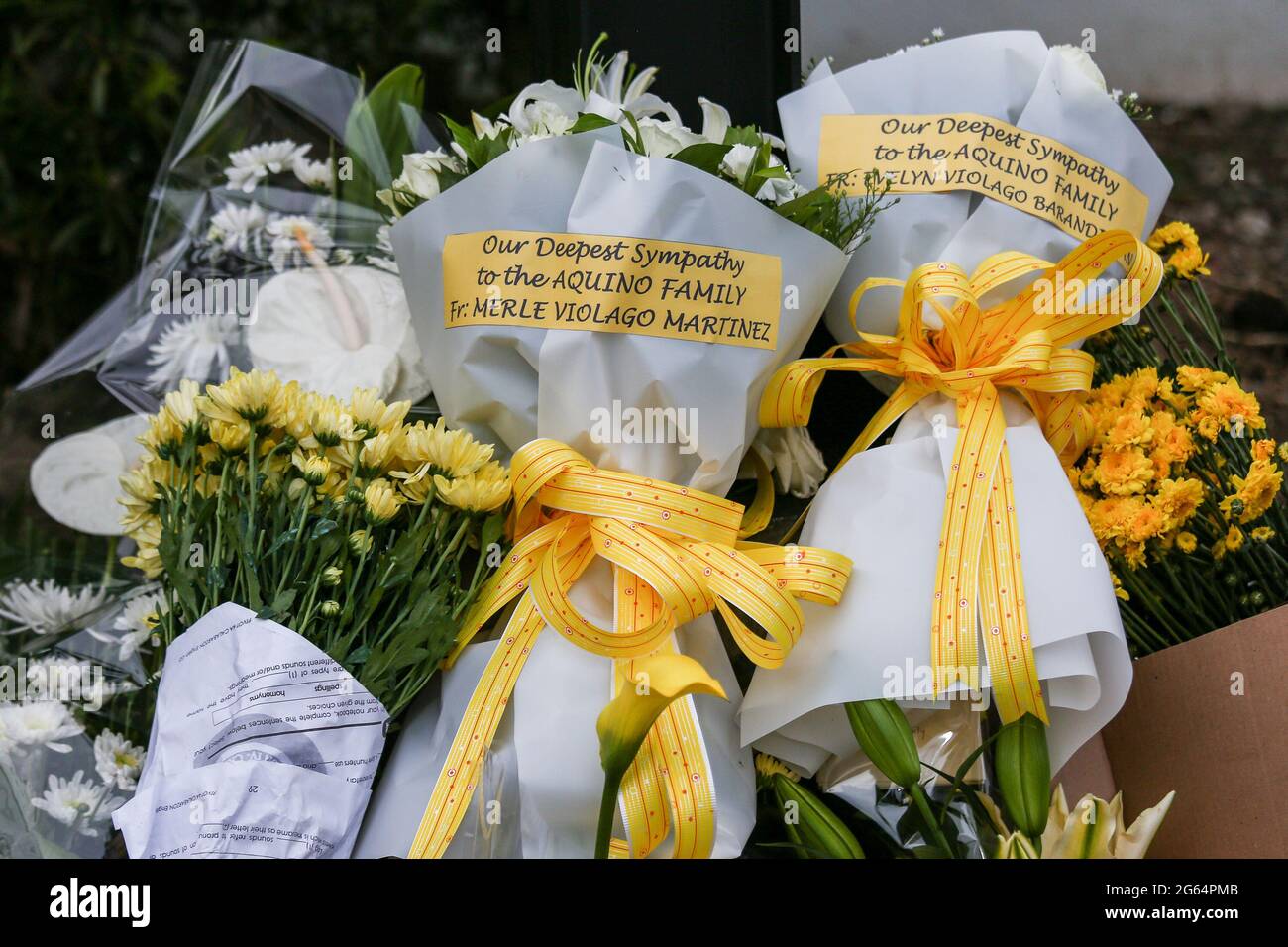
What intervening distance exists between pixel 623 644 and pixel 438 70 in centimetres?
119

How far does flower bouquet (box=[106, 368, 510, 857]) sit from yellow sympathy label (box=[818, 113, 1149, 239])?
42 centimetres

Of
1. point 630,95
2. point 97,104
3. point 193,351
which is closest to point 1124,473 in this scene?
point 630,95

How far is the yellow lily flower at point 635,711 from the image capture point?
787 mm

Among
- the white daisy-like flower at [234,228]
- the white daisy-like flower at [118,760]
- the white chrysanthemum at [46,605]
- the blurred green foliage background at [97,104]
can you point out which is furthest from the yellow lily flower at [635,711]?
the blurred green foliage background at [97,104]

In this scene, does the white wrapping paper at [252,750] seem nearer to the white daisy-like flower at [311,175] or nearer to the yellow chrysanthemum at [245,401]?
the yellow chrysanthemum at [245,401]

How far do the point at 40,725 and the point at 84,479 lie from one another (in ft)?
0.83

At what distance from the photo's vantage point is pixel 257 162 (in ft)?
3.95

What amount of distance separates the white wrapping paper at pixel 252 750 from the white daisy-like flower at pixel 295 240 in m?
0.44

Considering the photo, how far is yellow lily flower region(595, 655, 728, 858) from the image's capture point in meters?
0.79

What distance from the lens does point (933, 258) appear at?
3.39 feet

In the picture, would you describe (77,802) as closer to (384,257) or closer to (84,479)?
(84,479)

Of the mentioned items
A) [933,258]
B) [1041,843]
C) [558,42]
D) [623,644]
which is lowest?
[1041,843]

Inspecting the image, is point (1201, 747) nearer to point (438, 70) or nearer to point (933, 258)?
point (933, 258)
